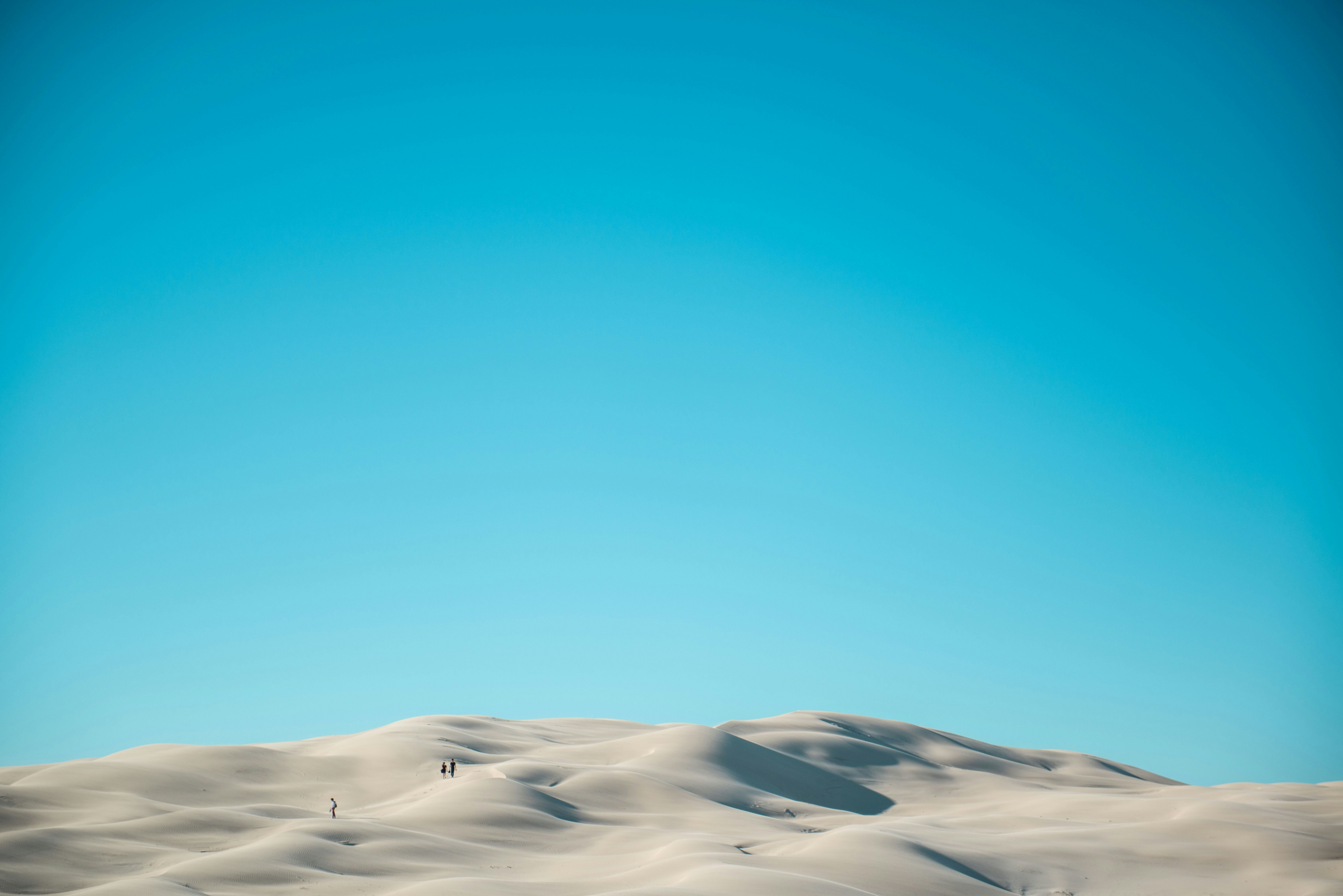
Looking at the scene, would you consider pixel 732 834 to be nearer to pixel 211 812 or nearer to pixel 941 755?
pixel 211 812

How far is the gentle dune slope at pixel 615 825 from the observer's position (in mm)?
23688

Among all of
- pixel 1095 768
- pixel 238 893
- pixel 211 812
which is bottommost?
pixel 238 893

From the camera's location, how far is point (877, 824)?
3228cm

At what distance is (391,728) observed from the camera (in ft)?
162

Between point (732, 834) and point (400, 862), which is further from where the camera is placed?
point (732, 834)

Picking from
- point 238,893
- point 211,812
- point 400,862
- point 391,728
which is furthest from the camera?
point 391,728

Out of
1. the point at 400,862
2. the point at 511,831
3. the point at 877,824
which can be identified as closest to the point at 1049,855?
the point at 877,824

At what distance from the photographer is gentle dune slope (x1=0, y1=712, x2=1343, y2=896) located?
2369cm

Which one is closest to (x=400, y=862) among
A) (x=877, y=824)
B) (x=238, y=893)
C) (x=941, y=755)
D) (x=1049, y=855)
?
(x=238, y=893)

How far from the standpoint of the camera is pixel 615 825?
3206 cm

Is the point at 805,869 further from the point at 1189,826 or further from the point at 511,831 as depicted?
the point at 1189,826

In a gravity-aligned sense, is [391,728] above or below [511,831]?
above

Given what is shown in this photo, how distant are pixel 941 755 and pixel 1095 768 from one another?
39.3 feet

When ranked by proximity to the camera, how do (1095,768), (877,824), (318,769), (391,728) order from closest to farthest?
(877,824), (318,769), (391,728), (1095,768)
